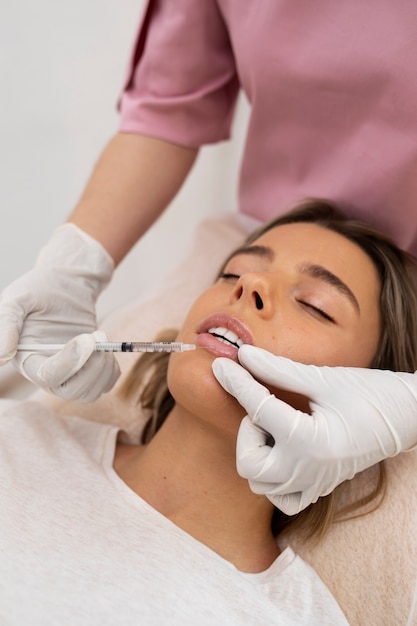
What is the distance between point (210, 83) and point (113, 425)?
2.64ft

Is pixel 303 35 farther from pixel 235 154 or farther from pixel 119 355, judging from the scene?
pixel 235 154

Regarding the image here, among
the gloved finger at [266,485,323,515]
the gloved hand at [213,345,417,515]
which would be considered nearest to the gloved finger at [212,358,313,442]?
the gloved hand at [213,345,417,515]

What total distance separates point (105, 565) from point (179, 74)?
104 centimetres

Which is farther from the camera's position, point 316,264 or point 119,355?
point 119,355

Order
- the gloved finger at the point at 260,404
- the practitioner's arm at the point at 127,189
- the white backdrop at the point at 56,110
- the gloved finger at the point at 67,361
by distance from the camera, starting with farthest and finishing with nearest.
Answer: the white backdrop at the point at 56,110 → the practitioner's arm at the point at 127,189 → the gloved finger at the point at 67,361 → the gloved finger at the point at 260,404

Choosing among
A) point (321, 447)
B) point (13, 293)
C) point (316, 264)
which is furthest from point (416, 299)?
point (13, 293)

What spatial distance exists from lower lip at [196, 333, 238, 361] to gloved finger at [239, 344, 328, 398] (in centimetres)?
6

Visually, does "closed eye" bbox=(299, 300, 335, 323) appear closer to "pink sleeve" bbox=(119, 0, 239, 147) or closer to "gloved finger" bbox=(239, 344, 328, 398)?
"gloved finger" bbox=(239, 344, 328, 398)

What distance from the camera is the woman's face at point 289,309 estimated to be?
1166mm

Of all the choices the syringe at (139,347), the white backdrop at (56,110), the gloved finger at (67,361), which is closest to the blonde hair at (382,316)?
the syringe at (139,347)

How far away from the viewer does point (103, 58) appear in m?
2.23

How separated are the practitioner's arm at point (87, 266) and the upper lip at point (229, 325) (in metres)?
0.18

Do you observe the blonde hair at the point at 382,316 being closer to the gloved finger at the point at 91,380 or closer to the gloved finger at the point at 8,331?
the gloved finger at the point at 91,380

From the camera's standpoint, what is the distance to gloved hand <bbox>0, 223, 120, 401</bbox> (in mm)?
1185
